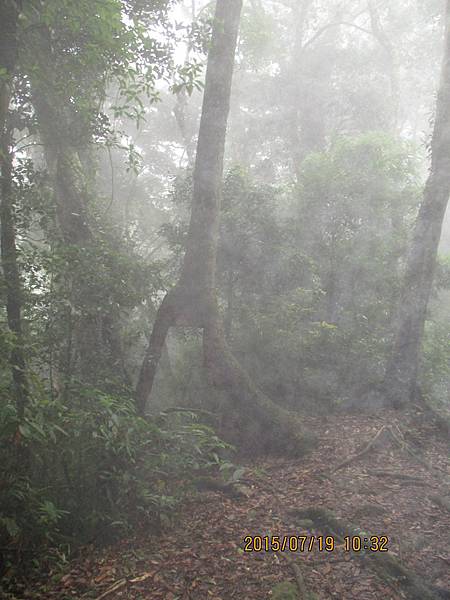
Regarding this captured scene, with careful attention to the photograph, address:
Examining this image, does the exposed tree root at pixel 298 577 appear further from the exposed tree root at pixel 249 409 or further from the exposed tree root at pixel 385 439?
Answer: the exposed tree root at pixel 249 409

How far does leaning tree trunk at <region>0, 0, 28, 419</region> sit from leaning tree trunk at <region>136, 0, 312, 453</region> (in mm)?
2516

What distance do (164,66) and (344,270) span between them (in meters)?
6.11

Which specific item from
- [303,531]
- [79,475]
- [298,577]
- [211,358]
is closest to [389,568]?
[298,577]

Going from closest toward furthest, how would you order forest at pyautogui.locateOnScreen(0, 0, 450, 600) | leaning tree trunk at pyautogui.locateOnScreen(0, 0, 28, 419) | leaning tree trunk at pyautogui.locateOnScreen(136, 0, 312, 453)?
forest at pyautogui.locateOnScreen(0, 0, 450, 600) → leaning tree trunk at pyautogui.locateOnScreen(0, 0, 28, 419) → leaning tree trunk at pyautogui.locateOnScreen(136, 0, 312, 453)

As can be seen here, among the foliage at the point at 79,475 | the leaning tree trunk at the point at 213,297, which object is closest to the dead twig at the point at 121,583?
the foliage at the point at 79,475

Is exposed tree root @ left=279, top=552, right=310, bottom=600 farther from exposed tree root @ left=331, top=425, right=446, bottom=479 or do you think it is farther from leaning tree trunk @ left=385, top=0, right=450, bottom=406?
leaning tree trunk @ left=385, top=0, right=450, bottom=406

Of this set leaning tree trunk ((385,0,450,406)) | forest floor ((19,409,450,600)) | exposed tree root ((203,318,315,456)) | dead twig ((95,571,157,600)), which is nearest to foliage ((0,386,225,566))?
forest floor ((19,409,450,600))

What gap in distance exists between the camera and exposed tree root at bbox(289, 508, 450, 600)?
4730 millimetres

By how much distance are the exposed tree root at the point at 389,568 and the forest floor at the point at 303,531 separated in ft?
0.18

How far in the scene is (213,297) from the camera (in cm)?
829

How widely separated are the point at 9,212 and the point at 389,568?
6080mm

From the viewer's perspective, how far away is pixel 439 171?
9.38 metres

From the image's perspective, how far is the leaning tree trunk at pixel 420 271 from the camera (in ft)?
30.7

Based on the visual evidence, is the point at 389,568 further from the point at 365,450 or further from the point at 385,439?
the point at 385,439
